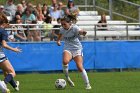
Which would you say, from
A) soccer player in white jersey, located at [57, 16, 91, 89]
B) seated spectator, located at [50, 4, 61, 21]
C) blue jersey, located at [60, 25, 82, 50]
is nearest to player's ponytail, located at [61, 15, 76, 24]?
soccer player in white jersey, located at [57, 16, 91, 89]

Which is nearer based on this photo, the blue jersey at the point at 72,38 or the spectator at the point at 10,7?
the blue jersey at the point at 72,38

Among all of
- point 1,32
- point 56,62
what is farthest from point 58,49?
point 1,32

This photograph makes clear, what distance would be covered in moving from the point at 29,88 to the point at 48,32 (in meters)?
8.37

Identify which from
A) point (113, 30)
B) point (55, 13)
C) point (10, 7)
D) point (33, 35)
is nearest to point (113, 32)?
point (113, 30)

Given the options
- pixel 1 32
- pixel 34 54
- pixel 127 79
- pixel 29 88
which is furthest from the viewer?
pixel 34 54

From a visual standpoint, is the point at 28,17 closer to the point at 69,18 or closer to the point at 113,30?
the point at 113,30

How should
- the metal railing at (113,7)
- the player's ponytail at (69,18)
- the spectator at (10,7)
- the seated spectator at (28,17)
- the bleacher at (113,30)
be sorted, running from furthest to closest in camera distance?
Result: 1. the metal railing at (113,7)
2. the spectator at (10,7)
3. the seated spectator at (28,17)
4. the bleacher at (113,30)
5. the player's ponytail at (69,18)

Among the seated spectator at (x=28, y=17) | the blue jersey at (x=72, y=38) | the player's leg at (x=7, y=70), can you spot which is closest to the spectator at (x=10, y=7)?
the seated spectator at (x=28, y=17)

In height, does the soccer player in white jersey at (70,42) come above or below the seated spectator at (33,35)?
above

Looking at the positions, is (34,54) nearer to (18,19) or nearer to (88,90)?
(18,19)

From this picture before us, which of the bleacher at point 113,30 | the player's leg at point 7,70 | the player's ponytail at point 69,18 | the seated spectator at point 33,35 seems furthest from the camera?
the bleacher at point 113,30

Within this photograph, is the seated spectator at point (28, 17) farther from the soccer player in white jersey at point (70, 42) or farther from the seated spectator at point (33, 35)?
the soccer player in white jersey at point (70, 42)

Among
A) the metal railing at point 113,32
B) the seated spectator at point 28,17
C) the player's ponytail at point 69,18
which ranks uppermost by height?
the player's ponytail at point 69,18

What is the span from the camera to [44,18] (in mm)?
27125
